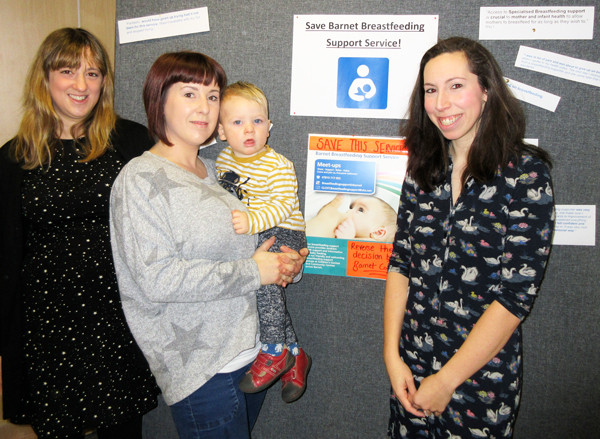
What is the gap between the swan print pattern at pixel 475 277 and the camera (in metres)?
0.96

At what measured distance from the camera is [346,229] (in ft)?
5.46

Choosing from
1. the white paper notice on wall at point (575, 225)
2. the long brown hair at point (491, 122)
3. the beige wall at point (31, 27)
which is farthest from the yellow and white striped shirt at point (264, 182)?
the white paper notice on wall at point (575, 225)

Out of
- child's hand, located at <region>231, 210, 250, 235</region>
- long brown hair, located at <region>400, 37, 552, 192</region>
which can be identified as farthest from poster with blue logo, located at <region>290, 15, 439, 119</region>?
child's hand, located at <region>231, 210, 250, 235</region>

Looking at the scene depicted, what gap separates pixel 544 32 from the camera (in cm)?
147

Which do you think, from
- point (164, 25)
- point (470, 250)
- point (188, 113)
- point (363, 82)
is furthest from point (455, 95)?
point (164, 25)

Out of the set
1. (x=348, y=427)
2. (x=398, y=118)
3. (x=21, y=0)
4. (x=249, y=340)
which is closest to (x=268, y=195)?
(x=249, y=340)

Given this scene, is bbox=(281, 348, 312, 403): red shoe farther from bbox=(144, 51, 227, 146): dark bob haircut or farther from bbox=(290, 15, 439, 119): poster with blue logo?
bbox=(290, 15, 439, 119): poster with blue logo

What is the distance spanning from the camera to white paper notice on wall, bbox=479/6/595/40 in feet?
4.76

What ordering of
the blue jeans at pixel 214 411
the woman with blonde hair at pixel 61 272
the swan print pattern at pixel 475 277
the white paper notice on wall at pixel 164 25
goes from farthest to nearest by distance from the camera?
the white paper notice on wall at pixel 164 25
the woman with blonde hair at pixel 61 272
the blue jeans at pixel 214 411
the swan print pattern at pixel 475 277

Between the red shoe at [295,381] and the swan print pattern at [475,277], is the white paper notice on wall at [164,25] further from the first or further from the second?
the red shoe at [295,381]

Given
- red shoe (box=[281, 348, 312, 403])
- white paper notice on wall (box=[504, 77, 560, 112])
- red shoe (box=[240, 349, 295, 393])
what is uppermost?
white paper notice on wall (box=[504, 77, 560, 112])

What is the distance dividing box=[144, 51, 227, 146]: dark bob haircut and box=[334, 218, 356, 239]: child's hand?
81 cm

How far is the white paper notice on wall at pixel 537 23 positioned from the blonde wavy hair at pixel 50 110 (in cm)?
153

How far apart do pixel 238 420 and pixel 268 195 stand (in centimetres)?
77
